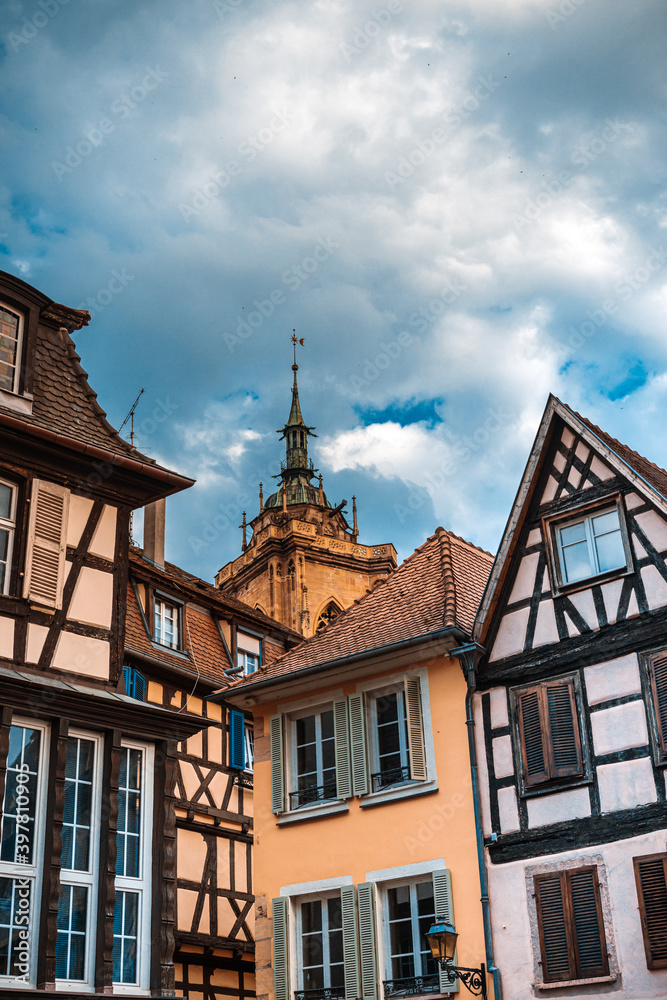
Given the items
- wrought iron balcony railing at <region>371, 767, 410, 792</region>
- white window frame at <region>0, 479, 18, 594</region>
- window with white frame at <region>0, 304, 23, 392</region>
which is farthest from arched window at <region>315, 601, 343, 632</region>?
white window frame at <region>0, 479, 18, 594</region>

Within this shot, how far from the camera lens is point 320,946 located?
57.5ft

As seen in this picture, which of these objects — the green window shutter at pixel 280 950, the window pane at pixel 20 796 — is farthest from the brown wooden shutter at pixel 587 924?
the window pane at pixel 20 796

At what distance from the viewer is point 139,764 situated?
578 inches

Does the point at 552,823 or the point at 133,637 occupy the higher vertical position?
the point at 133,637

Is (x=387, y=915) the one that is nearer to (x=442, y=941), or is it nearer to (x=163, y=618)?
(x=442, y=941)

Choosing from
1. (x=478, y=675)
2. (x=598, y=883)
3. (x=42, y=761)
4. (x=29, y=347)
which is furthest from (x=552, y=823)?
(x=29, y=347)

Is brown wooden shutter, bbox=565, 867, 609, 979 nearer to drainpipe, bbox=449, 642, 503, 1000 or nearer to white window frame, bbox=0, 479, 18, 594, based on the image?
drainpipe, bbox=449, 642, 503, 1000

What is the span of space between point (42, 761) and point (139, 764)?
1379 millimetres

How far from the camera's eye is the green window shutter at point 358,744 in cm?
1778

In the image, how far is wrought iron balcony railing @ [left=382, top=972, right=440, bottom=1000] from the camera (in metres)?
16.1

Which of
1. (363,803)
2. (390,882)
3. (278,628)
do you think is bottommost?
(390,882)

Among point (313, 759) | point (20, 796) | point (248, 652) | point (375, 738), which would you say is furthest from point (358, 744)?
point (248, 652)

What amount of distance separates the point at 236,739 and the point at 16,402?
11054 millimetres

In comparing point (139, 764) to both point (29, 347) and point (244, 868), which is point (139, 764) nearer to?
point (29, 347)
